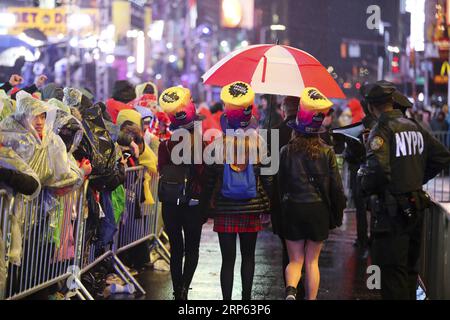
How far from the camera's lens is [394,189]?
7.26 m

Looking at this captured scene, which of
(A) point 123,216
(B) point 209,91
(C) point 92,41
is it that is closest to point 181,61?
(B) point 209,91

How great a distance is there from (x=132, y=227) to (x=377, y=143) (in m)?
3.89

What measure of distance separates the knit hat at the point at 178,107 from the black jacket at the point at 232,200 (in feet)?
1.88

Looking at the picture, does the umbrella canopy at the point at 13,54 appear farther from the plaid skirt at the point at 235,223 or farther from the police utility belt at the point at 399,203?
the police utility belt at the point at 399,203

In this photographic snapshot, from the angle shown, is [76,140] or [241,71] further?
[241,71]

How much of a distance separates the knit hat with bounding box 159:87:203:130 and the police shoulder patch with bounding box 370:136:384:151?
181 cm

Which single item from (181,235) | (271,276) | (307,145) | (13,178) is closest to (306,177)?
(307,145)

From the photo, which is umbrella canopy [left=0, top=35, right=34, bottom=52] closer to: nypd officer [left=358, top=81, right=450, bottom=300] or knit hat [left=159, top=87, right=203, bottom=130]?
knit hat [left=159, top=87, right=203, bottom=130]

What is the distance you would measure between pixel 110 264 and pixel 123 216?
0.68 m

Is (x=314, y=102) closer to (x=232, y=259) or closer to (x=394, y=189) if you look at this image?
(x=394, y=189)

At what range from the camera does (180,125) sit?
8.13 m

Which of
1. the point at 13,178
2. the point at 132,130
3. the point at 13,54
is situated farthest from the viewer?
the point at 13,54

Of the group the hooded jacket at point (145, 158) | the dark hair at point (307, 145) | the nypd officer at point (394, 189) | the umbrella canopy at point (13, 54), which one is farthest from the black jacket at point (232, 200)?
the umbrella canopy at point (13, 54)
